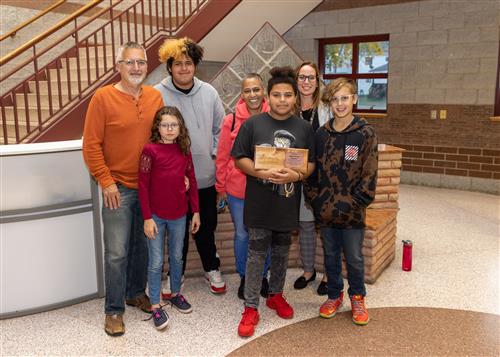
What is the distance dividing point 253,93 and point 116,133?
888 mm

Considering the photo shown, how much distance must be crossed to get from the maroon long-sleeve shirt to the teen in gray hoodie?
26 cm

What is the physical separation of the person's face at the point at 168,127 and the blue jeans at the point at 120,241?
392 mm

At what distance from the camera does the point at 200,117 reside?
303cm

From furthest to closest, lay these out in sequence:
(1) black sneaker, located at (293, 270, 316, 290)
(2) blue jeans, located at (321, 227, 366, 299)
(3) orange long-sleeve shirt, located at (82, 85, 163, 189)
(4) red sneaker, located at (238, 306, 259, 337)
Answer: (1) black sneaker, located at (293, 270, 316, 290) → (2) blue jeans, located at (321, 227, 366, 299) → (4) red sneaker, located at (238, 306, 259, 337) → (3) orange long-sleeve shirt, located at (82, 85, 163, 189)

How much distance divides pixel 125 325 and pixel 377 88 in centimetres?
647

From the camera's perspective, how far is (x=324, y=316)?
296 centimetres

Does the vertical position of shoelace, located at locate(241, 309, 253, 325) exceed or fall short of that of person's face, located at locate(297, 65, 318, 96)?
it falls short

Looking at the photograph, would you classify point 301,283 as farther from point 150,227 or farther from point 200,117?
point 200,117

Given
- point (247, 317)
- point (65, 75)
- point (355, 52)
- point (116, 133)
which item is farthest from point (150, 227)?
point (355, 52)

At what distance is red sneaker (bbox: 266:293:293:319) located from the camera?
117 inches

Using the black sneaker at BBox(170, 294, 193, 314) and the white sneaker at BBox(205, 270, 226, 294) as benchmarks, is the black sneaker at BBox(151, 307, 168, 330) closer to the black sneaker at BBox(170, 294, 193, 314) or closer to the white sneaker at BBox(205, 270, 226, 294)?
the black sneaker at BBox(170, 294, 193, 314)

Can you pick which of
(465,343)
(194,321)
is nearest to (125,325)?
(194,321)

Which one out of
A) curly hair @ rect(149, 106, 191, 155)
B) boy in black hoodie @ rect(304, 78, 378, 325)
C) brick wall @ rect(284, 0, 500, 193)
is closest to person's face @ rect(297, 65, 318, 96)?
boy in black hoodie @ rect(304, 78, 378, 325)

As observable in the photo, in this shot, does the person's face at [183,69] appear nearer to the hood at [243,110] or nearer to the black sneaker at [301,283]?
the hood at [243,110]
